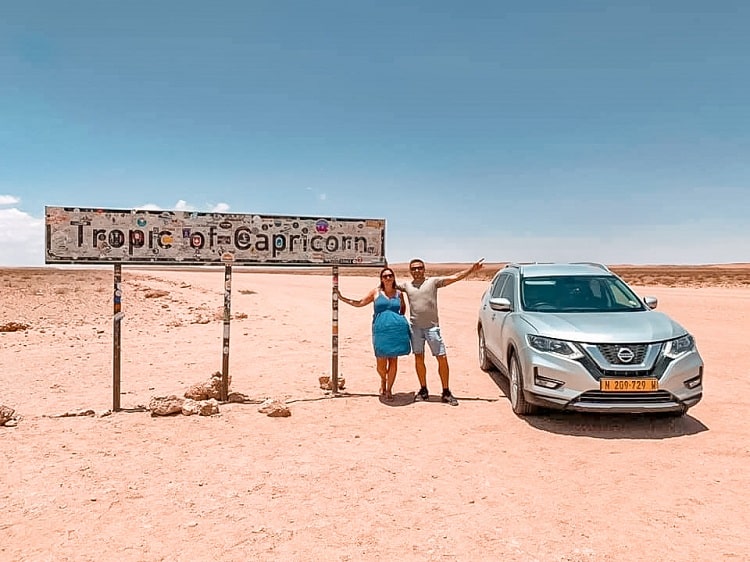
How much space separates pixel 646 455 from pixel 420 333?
3259 millimetres

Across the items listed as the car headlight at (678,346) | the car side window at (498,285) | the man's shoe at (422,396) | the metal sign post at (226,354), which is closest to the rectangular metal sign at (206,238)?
the metal sign post at (226,354)

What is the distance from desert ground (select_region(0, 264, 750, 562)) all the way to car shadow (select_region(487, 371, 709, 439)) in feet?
0.12

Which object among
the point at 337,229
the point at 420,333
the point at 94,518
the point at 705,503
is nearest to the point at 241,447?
the point at 94,518

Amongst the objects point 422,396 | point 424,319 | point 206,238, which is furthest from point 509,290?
point 206,238

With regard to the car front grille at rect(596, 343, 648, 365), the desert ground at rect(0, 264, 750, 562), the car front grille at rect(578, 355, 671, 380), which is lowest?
the desert ground at rect(0, 264, 750, 562)

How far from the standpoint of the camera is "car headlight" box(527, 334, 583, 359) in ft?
20.8

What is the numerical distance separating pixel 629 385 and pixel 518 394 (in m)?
1.44

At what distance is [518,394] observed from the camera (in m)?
7.16

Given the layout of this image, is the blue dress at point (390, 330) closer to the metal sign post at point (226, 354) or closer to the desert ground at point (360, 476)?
the desert ground at point (360, 476)

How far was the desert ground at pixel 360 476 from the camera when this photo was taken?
12.9 ft

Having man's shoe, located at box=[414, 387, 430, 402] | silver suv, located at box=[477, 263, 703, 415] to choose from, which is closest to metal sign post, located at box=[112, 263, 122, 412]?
man's shoe, located at box=[414, 387, 430, 402]

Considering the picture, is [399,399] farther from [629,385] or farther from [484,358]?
[629,385]

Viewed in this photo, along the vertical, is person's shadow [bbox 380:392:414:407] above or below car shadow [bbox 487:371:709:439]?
below

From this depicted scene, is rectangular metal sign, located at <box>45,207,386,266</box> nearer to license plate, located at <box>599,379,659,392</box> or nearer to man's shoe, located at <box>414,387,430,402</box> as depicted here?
man's shoe, located at <box>414,387,430,402</box>
